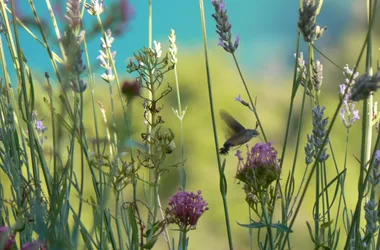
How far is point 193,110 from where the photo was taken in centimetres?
552

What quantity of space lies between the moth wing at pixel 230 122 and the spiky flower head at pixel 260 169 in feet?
0.94

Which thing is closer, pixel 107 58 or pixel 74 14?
pixel 74 14

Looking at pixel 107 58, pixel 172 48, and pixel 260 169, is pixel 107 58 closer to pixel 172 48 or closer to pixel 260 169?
pixel 172 48

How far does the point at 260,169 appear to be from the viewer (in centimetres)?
62

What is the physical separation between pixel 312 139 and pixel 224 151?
0.86 ft

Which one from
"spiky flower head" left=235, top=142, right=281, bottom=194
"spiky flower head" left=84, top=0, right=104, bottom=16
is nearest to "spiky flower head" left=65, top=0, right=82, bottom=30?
"spiky flower head" left=235, top=142, right=281, bottom=194

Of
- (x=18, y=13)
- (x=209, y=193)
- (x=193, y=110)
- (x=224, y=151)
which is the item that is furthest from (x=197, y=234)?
(x=18, y=13)

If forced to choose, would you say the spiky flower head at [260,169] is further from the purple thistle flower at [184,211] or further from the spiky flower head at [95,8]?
the spiky flower head at [95,8]

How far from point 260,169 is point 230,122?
0.32m

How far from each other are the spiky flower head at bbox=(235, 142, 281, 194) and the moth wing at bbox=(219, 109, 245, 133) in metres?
0.29

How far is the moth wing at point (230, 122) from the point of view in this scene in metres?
0.93

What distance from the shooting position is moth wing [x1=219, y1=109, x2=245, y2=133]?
928mm

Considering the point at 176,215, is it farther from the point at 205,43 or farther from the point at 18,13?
the point at 18,13

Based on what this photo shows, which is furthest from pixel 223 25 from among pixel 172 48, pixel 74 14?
pixel 74 14
